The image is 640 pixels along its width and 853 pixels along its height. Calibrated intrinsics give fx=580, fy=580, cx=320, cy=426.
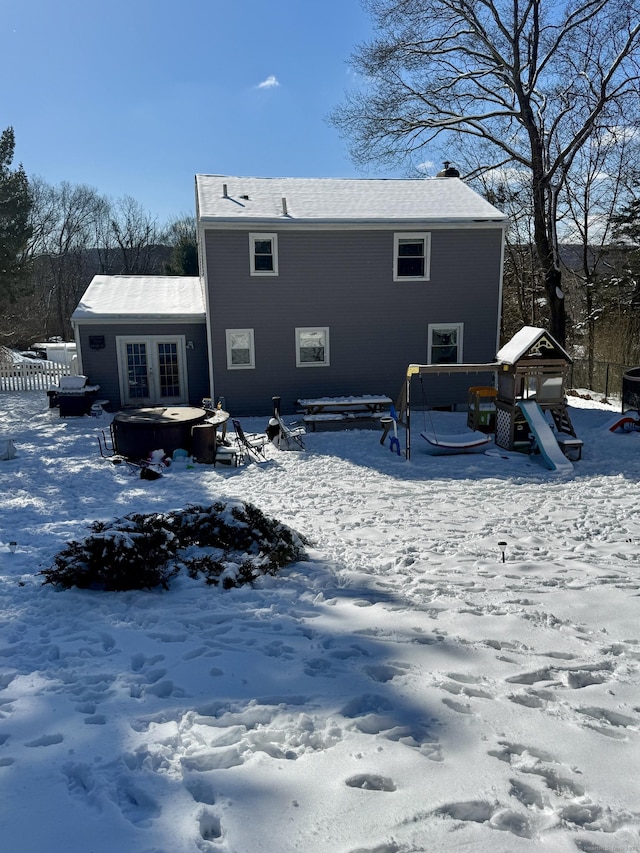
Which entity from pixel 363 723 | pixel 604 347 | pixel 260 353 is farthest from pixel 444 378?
pixel 363 723

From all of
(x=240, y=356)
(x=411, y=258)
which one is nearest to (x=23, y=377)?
(x=240, y=356)

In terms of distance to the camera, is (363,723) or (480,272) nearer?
(363,723)

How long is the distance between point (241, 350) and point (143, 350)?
3036 millimetres

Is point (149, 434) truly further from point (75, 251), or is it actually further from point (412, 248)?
point (75, 251)

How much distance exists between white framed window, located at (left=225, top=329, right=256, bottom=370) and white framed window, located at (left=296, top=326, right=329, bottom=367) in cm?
130

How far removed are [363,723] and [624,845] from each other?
130cm

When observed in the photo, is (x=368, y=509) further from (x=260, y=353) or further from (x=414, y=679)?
(x=260, y=353)

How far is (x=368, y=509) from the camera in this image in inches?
338

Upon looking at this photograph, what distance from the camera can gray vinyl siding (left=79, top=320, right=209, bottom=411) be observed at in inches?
648

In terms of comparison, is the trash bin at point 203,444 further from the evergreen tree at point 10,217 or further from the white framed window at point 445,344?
the evergreen tree at point 10,217

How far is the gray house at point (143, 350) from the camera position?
53.9ft

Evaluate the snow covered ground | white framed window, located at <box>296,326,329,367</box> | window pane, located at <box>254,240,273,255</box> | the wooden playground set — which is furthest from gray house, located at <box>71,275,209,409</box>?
the snow covered ground

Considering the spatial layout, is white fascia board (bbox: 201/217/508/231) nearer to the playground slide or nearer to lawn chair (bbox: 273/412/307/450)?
lawn chair (bbox: 273/412/307/450)

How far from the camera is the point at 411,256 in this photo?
16.5 meters
